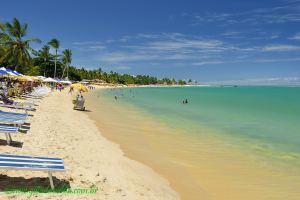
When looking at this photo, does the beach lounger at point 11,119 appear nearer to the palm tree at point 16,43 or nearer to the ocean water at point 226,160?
the ocean water at point 226,160

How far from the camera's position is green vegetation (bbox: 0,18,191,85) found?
167ft

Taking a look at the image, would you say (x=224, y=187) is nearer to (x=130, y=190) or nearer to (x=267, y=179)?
(x=267, y=179)

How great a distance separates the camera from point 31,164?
6.55 meters

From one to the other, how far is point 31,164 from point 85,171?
196 centimetres

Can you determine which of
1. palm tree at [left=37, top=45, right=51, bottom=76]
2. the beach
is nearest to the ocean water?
the beach

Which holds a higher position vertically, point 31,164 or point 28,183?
point 31,164

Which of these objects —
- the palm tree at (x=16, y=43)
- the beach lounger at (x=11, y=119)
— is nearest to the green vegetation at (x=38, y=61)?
the palm tree at (x=16, y=43)

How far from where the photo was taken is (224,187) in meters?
8.95

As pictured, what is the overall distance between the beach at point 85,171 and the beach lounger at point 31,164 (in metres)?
0.49

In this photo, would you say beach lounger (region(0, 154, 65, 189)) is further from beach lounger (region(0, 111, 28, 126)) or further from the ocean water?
beach lounger (region(0, 111, 28, 126))

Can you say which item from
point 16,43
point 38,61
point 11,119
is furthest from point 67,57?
point 11,119

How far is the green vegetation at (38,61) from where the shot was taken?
50844 mm

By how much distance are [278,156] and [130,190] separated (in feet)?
25.9

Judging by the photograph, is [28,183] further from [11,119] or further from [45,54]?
[45,54]
